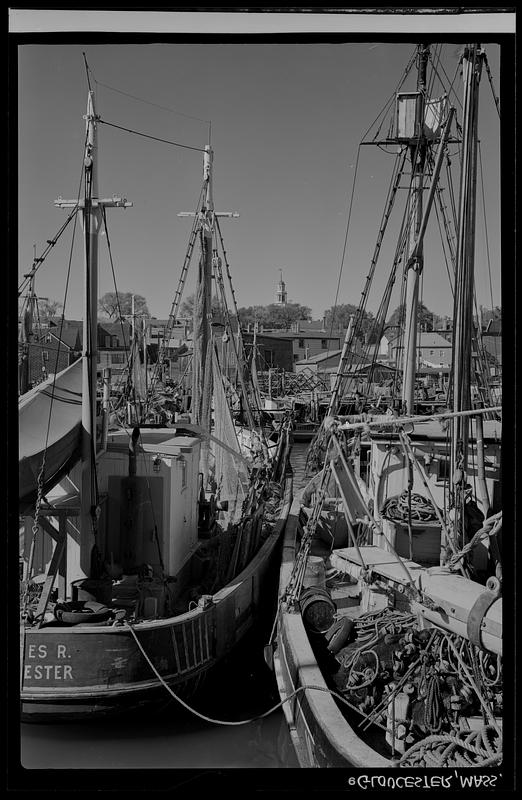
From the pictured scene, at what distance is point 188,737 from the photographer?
669 centimetres

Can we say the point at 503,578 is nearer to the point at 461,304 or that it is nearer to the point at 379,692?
the point at 379,692

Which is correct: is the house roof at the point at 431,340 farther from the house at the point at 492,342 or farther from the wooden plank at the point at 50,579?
the wooden plank at the point at 50,579

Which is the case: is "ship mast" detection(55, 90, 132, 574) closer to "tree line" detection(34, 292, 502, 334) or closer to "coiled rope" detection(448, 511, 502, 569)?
"tree line" detection(34, 292, 502, 334)

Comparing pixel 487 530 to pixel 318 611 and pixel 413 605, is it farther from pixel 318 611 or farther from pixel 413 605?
pixel 318 611

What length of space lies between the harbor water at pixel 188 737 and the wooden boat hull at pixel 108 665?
0.71 feet

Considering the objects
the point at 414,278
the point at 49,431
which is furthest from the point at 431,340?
the point at 49,431

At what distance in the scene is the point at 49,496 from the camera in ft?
22.8

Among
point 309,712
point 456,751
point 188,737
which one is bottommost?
point 188,737

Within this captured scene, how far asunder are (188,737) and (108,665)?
1.24 metres

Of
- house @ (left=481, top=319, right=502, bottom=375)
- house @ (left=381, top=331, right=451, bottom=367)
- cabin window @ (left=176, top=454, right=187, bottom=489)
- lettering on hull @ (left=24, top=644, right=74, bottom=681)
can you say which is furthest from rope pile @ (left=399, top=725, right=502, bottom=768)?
house @ (left=381, top=331, right=451, bottom=367)

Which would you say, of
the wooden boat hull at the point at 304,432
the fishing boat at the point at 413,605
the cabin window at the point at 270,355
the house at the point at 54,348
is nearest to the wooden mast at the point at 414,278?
the fishing boat at the point at 413,605

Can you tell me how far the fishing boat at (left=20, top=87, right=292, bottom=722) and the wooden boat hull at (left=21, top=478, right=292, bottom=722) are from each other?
11mm

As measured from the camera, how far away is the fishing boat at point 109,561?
6.05 metres
